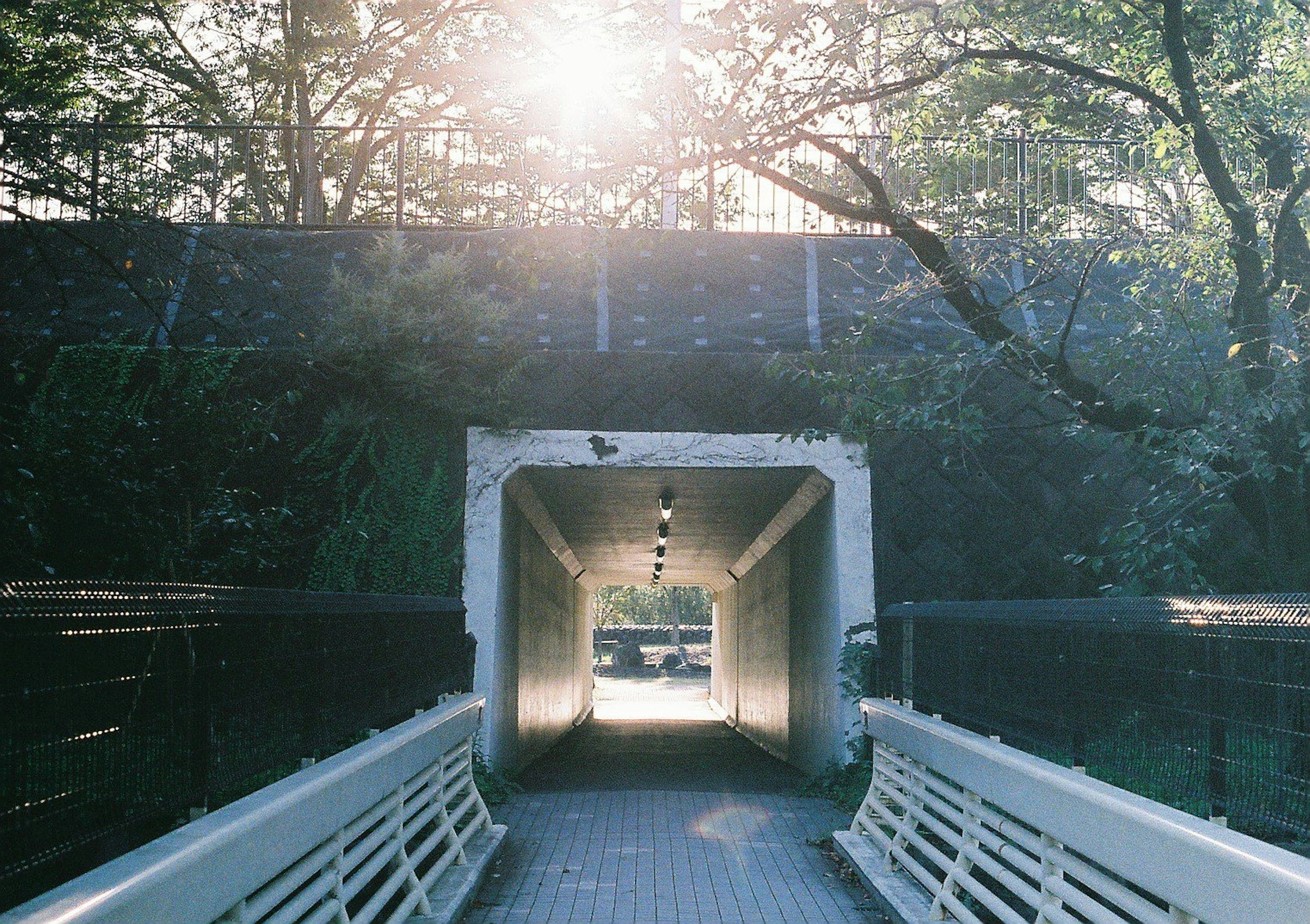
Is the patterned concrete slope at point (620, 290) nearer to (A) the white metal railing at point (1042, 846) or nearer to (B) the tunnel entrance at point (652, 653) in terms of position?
(A) the white metal railing at point (1042, 846)

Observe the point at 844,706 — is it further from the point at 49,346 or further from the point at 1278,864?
the point at 1278,864

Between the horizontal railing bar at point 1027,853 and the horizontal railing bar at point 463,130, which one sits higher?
the horizontal railing bar at point 463,130

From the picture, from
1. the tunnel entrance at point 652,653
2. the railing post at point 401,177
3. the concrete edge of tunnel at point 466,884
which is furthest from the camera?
the tunnel entrance at point 652,653

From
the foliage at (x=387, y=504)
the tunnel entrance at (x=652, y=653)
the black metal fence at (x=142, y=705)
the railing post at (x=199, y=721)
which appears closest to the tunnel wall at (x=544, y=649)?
the tunnel entrance at (x=652, y=653)

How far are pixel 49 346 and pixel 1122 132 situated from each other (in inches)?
482

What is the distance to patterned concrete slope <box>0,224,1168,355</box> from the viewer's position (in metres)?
12.1

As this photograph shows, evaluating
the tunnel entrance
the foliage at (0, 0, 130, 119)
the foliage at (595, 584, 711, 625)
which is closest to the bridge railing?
the foliage at (0, 0, 130, 119)

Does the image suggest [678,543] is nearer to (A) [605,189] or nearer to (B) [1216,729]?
(A) [605,189]

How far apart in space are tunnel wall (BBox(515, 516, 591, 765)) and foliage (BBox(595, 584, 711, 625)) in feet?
102

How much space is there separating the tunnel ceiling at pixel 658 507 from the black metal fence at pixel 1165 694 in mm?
5861

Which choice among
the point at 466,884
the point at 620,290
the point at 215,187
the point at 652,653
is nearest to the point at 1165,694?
the point at 466,884

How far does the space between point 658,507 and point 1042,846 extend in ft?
35.6

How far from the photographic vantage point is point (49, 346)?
11.3 m

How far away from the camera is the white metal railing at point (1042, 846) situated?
2.99m
